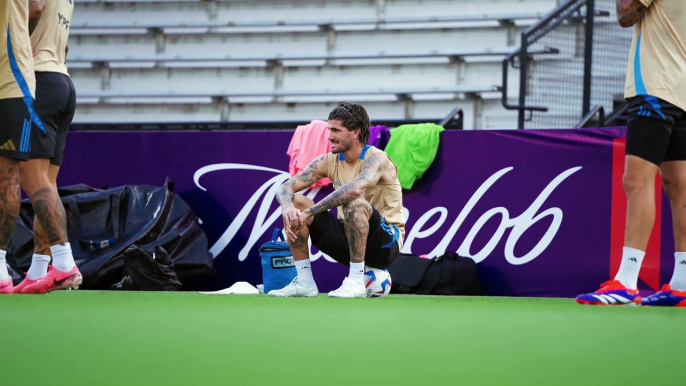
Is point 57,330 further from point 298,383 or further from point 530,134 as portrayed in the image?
point 530,134

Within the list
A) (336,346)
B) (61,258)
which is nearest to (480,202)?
(61,258)

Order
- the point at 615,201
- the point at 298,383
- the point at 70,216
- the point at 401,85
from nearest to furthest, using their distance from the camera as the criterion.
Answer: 1. the point at 298,383
2. the point at 615,201
3. the point at 70,216
4. the point at 401,85

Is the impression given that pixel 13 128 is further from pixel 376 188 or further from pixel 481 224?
pixel 481 224

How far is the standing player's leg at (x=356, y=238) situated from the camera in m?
4.39

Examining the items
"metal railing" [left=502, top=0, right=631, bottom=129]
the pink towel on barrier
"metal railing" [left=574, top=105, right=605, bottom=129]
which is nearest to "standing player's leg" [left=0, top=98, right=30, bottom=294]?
the pink towel on barrier

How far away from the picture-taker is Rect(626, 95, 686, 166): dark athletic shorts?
3760mm

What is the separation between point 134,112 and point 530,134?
20.2 ft

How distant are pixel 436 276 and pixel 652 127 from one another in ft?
7.69

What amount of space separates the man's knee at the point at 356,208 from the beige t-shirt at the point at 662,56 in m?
1.36

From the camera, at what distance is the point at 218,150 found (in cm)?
671

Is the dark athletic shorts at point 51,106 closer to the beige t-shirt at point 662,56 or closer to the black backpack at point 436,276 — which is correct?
the black backpack at point 436,276

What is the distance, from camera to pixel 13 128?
156 inches

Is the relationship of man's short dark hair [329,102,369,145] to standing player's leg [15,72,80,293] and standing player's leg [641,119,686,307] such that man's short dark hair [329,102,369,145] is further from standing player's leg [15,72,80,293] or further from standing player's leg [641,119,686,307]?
standing player's leg [641,119,686,307]

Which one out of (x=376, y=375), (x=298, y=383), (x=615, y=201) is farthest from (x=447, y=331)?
(x=615, y=201)
